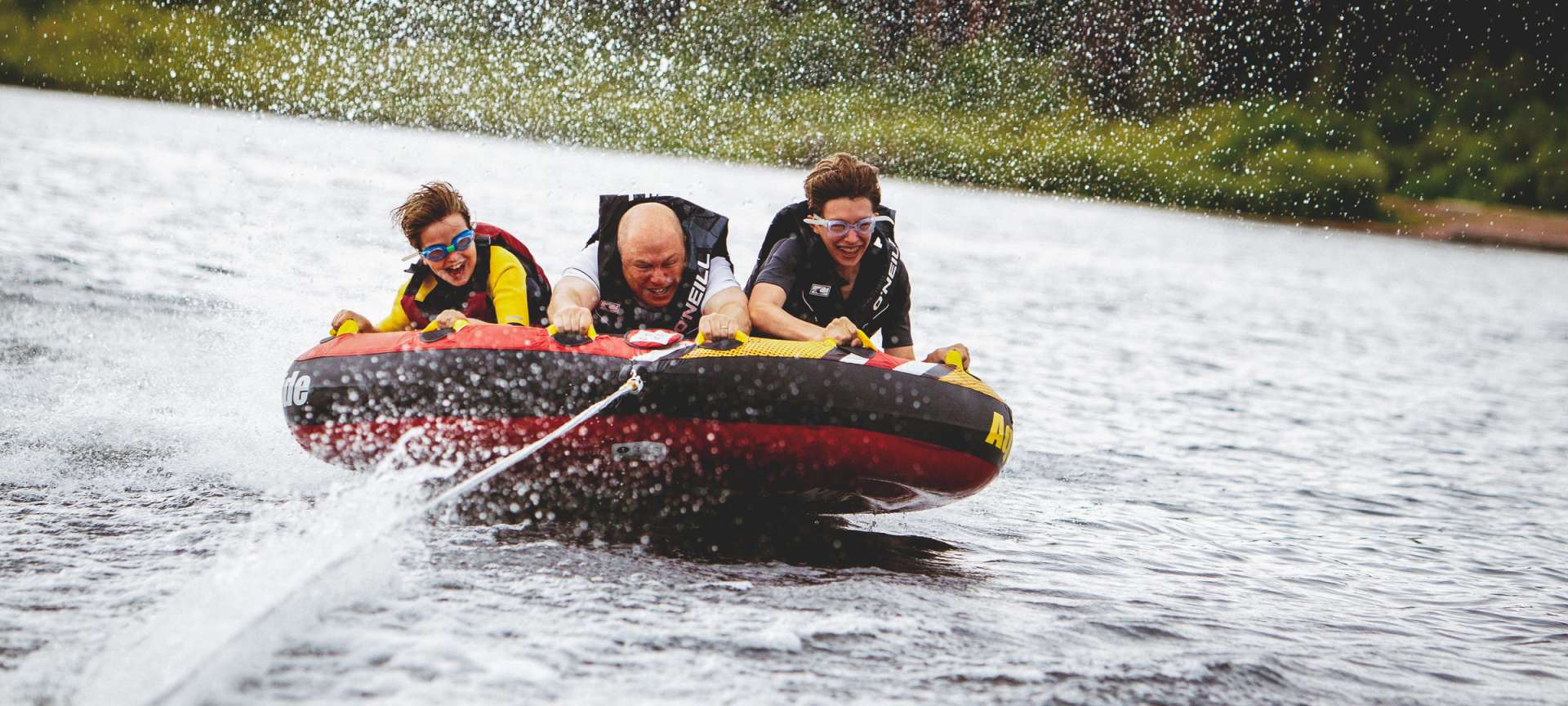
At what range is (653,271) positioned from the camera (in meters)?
6.02

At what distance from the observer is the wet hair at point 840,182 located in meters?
6.00

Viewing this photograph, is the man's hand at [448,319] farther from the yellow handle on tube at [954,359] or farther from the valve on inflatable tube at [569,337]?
the yellow handle on tube at [954,359]

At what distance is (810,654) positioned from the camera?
176 inches

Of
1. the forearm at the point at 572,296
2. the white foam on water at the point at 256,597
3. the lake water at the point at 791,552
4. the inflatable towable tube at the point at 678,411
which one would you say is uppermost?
the forearm at the point at 572,296

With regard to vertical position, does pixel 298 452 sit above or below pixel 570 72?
below

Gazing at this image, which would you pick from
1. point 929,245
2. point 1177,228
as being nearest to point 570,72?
point 929,245

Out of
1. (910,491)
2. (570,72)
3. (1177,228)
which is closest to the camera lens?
(910,491)

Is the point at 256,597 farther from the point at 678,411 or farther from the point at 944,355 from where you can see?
the point at 944,355

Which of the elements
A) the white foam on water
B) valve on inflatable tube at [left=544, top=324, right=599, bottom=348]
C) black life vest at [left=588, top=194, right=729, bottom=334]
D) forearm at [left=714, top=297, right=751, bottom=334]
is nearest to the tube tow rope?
the white foam on water

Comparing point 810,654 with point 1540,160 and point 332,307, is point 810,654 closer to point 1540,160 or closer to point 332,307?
point 332,307

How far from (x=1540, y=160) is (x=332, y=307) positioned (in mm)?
99464

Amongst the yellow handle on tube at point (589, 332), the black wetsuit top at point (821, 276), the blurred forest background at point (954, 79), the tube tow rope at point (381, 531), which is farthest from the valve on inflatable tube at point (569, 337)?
the blurred forest background at point (954, 79)

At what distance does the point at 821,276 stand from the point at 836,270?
78mm

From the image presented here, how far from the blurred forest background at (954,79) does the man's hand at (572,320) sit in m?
12.1
